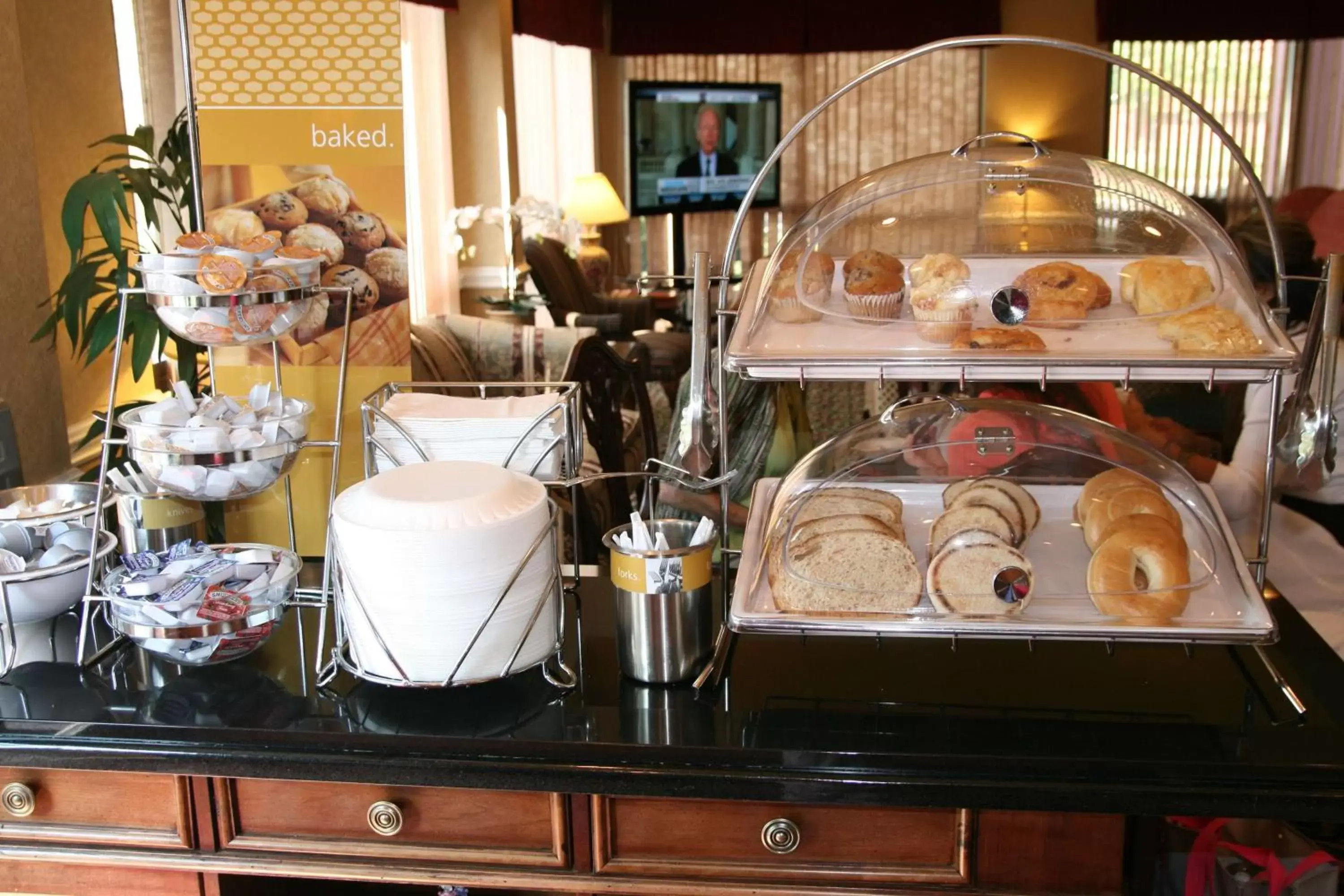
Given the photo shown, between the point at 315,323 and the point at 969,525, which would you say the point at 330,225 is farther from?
the point at 969,525

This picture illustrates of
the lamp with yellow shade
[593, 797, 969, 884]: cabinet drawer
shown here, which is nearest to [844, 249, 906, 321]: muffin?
[593, 797, 969, 884]: cabinet drawer

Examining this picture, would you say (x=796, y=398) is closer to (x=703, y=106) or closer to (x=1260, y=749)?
(x=1260, y=749)

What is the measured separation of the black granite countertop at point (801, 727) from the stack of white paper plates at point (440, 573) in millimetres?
55

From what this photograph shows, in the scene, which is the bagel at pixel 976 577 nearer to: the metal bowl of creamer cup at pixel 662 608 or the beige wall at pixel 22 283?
the metal bowl of creamer cup at pixel 662 608

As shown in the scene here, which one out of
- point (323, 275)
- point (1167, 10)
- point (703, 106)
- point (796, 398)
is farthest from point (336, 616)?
point (1167, 10)

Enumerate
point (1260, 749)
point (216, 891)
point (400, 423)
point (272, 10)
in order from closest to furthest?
point (1260, 749) → point (216, 891) → point (400, 423) → point (272, 10)

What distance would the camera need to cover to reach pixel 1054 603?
3.52 feet

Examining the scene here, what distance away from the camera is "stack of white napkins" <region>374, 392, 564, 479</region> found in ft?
4.02

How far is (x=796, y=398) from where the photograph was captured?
193cm

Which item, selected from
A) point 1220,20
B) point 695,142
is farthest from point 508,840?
point 1220,20

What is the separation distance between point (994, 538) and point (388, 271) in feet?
2.49

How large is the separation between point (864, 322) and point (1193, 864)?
531mm

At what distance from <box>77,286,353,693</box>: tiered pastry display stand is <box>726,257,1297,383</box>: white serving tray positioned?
41cm

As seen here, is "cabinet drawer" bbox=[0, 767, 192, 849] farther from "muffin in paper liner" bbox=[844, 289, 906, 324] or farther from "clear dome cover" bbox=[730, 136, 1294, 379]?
"muffin in paper liner" bbox=[844, 289, 906, 324]
